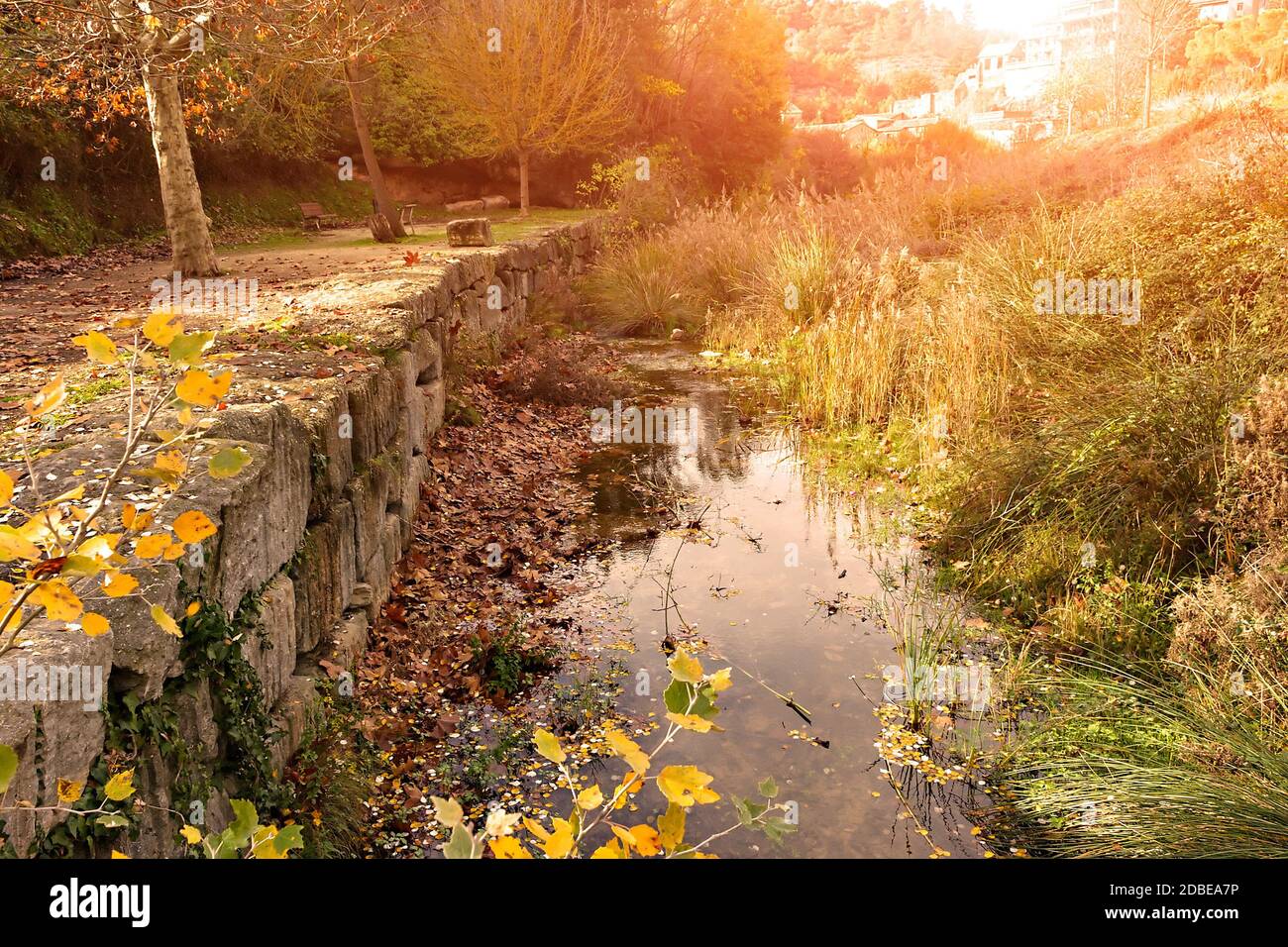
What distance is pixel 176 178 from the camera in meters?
9.20

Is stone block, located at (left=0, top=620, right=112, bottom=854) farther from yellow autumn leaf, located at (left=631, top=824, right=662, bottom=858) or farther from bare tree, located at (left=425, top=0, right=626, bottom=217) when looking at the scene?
bare tree, located at (left=425, top=0, right=626, bottom=217)

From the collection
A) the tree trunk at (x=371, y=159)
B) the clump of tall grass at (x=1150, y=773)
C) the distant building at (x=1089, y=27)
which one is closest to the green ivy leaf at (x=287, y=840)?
the clump of tall grass at (x=1150, y=773)

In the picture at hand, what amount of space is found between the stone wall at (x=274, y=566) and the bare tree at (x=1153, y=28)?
94.0ft

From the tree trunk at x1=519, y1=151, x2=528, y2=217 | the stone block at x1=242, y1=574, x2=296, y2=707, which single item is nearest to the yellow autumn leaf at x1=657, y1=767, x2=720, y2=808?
the stone block at x1=242, y1=574, x2=296, y2=707

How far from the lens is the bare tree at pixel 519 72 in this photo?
17.2m

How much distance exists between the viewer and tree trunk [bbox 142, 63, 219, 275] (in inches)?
352

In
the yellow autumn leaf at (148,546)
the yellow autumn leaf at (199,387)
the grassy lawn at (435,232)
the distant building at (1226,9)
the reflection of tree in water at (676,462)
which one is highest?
the distant building at (1226,9)

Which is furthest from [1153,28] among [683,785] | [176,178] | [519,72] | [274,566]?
[683,785]

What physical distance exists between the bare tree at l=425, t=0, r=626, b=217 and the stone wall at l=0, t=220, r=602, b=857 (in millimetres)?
11483

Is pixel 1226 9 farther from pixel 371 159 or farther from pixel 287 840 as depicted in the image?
pixel 287 840

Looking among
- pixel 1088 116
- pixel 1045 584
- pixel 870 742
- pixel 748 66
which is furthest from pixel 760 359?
pixel 1088 116

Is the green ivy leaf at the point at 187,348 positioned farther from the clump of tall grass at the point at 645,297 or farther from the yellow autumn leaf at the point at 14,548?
the clump of tall grass at the point at 645,297

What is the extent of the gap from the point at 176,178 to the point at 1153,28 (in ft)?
103
